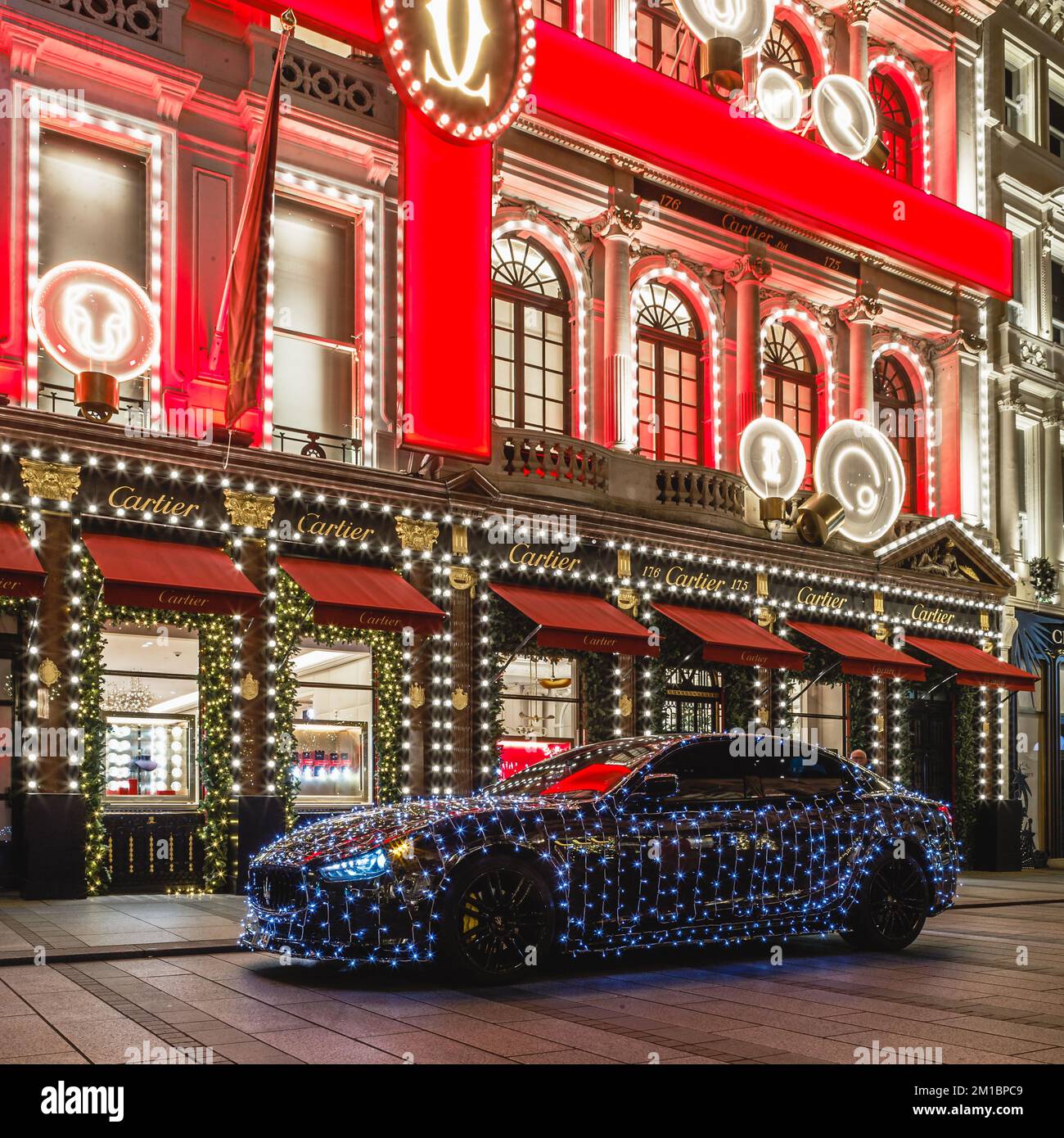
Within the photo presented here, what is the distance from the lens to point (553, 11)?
20.9 meters

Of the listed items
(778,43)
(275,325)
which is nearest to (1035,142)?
(778,43)

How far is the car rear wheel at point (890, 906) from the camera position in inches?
424

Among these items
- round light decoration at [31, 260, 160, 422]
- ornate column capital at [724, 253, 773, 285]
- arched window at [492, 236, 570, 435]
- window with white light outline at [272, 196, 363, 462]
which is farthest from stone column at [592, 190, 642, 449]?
round light decoration at [31, 260, 160, 422]

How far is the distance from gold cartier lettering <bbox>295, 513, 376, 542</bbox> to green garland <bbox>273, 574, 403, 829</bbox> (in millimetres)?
622

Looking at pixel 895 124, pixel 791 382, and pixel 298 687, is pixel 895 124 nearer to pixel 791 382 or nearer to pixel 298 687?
pixel 791 382

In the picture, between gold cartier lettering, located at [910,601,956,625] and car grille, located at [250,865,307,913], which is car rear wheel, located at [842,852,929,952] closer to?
car grille, located at [250,865,307,913]

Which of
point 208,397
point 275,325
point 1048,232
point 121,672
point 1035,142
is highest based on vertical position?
point 1035,142

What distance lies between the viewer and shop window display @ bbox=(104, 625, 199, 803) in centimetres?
1505

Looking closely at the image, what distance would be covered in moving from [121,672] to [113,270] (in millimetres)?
4409

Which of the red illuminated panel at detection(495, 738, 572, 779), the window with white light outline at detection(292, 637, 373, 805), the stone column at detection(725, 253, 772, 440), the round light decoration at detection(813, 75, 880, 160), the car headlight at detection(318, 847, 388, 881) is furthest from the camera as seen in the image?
the round light decoration at detection(813, 75, 880, 160)

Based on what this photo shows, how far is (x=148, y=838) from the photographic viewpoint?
14930 mm

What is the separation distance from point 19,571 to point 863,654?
43.0ft

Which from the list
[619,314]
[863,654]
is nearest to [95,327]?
[619,314]
